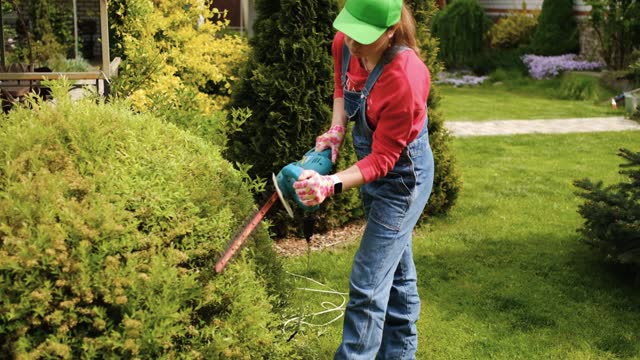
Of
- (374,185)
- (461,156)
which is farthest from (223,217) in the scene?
(461,156)

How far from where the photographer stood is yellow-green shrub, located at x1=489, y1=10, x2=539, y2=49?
19781mm

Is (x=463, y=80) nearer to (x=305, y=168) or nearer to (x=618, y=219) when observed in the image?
(x=618, y=219)

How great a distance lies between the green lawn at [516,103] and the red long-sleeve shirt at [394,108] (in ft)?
32.9

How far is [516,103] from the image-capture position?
14984mm

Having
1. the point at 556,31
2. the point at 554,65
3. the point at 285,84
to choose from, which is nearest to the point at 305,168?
the point at 285,84

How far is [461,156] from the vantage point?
9844 millimetres

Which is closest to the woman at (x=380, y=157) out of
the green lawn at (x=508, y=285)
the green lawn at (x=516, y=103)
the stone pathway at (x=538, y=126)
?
the green lawn at (x=508, y=285)

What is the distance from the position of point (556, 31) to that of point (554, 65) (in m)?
1.61

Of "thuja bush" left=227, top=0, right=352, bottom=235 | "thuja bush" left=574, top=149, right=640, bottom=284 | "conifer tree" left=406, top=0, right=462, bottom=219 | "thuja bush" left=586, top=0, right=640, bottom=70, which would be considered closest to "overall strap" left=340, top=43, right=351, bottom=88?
"thuja bush" left=574, top=149, right=640, bottom=284

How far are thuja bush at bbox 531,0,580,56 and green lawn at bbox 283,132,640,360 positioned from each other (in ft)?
35.3

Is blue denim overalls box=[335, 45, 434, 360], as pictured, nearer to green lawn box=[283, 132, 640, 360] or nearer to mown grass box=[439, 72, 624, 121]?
green lawn box=[283, 132, 640, 360]

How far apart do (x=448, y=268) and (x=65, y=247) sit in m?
3.77

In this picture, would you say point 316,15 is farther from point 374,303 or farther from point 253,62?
point 374,303

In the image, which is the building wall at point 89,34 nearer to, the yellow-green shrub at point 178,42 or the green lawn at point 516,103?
the green lawn at point 516,103
